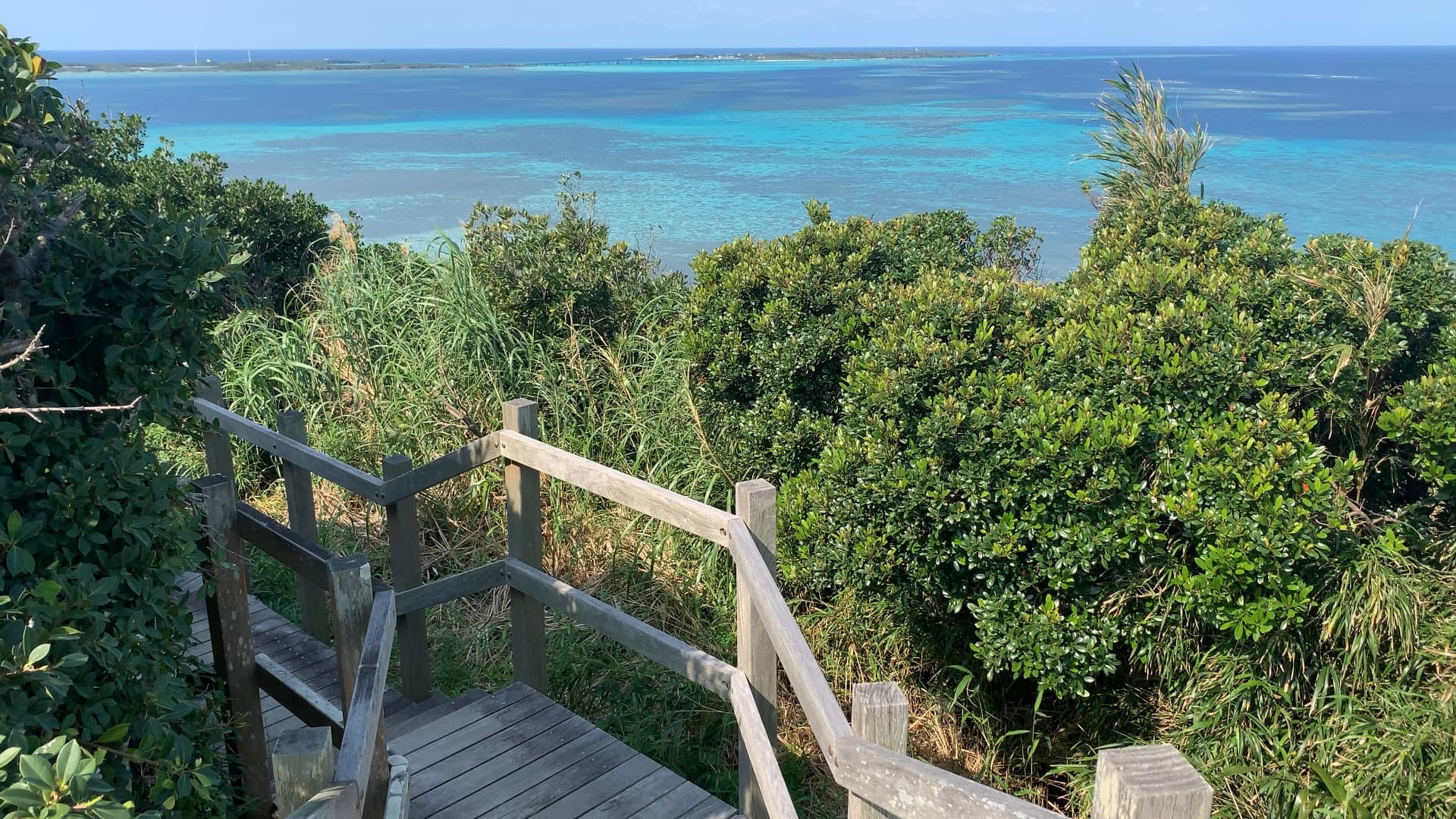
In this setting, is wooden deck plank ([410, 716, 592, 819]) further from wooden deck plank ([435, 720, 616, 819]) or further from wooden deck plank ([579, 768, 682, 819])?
wooden deck plank ([579, 768, 682, 819])

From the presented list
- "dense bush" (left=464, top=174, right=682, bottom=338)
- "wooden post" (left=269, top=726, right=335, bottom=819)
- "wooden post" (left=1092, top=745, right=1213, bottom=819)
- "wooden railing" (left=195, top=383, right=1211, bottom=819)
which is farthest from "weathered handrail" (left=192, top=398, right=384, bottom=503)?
"wooden post" (left=1092, top=745, right=1213, bottom=819)

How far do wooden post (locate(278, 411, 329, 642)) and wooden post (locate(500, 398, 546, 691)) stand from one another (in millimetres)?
1088

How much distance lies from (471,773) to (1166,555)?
3.00 metres

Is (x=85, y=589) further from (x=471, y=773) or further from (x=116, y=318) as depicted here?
(x=471, y=773)

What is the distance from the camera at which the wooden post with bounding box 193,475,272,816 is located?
3.14 meters

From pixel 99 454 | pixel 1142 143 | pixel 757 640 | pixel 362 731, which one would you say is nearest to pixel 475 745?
pixel 757 640

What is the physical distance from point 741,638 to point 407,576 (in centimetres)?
161

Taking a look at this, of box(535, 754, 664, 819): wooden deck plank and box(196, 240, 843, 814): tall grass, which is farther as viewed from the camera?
box(196, 240, 843, 814): tall grass

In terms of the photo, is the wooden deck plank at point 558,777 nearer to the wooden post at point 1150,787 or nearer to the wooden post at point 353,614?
the wooden post at point 353,614

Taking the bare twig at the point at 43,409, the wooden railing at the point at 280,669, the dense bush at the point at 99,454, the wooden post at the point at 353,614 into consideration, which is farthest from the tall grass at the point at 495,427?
the bare twig at the point at 43,409

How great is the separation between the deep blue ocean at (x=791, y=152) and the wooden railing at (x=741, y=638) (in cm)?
196

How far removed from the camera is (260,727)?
331 cm

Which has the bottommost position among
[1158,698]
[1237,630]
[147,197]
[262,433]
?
[1158,698]

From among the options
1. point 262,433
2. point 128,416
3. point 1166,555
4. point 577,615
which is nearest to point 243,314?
point 262,433
